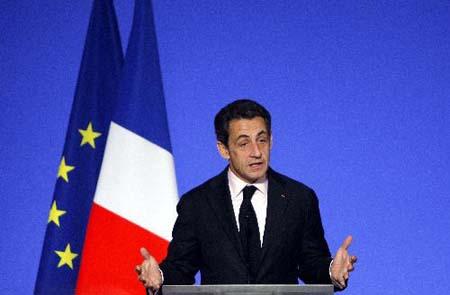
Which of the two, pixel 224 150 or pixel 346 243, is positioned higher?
pixel 224 150

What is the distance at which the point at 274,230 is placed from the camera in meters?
1.97

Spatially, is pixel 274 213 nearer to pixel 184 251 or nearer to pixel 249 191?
pixel 249 191

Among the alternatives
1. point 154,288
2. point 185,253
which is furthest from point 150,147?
point 154,288

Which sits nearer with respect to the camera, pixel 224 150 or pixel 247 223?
pixel 247 223

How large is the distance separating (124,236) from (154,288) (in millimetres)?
1772

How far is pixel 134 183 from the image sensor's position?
11.5 feet

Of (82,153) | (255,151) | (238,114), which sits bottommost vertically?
(255,151)

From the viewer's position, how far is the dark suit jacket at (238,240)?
1953mm

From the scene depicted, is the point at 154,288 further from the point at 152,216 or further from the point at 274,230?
the point at 152,216

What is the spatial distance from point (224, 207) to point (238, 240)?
0.12m

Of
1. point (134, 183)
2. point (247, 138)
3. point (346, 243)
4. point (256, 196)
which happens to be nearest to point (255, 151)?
point (247, 138)

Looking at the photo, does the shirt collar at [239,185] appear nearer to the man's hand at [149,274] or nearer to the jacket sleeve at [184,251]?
the jacket sleeve at [184,251]

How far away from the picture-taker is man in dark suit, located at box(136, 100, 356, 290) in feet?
6.41

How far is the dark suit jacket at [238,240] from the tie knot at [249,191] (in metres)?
0.05
